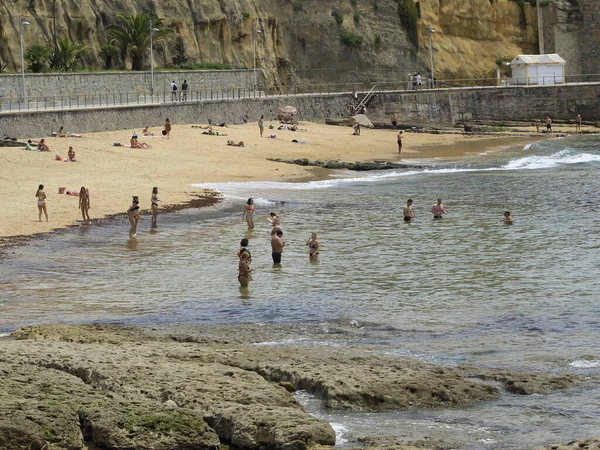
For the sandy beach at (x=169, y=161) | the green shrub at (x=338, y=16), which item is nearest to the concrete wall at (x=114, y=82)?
the sandy beach at (x=169, y=161)

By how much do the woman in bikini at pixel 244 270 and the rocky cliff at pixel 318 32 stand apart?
36903mm

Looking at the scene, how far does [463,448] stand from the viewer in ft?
39.4

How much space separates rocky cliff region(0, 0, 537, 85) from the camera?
59375 millimetres

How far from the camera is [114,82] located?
5403cm

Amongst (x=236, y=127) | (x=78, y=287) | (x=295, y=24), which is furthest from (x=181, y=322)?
(x=295, y=24)

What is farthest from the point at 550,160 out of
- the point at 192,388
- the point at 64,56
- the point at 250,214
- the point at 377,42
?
the point at 192,388

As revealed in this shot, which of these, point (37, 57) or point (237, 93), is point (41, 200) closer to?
point (37, 57)

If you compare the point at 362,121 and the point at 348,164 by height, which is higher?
the point at 362,121

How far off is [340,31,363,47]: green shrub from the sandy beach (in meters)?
13.1

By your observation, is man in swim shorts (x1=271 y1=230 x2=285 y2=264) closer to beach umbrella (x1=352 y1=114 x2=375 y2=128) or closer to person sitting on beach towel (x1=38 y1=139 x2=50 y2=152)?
person sitting on beach towel (x1=38 y1=139 x2=50 y2=152)

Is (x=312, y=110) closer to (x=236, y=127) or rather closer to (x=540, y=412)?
(x=236, y=127)

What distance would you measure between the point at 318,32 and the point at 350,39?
2.24m

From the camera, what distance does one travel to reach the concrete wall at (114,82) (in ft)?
158

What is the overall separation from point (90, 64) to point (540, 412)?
160 ft
